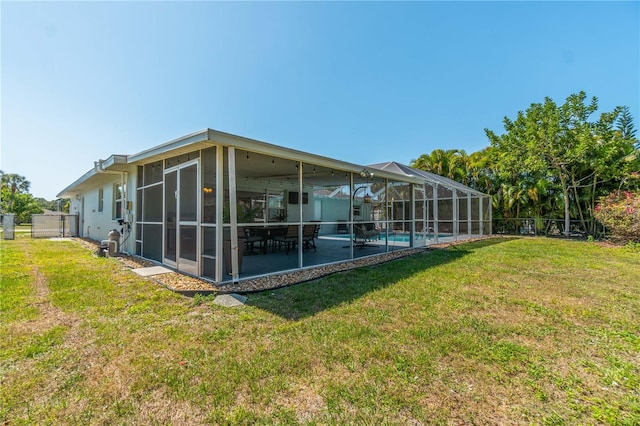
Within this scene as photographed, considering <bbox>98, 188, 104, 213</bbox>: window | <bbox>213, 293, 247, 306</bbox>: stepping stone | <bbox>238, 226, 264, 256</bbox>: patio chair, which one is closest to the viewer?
<bbox>213, 293, 247, 306</bbox>: stepping stone

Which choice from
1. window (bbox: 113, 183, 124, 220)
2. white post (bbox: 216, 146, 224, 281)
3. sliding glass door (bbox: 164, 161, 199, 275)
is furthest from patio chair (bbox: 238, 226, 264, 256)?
window (bbox: 113, 183, 124, 220)

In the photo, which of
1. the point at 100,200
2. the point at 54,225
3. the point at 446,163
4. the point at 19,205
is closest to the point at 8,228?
the point at 54,225

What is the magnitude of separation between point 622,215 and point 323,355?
1466 cm

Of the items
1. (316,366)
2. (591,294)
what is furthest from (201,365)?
(591,294)

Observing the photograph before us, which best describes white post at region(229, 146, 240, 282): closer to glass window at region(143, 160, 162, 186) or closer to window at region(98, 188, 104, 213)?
glass window at region(143, 160, 162, 186)

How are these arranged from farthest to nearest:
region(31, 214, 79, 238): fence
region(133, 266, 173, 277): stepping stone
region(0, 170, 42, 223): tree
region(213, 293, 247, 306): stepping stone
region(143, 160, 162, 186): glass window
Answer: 1. region(0, 170, 42, 223): tree
2. region(31, 214, 79, 238): fence
3. region(143, 160, 162, 186): glass window
4. region(133, 266, 173, 277): stepping stone
5. region(213, 293, 247, 306): stepping stone

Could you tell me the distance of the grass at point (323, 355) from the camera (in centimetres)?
197

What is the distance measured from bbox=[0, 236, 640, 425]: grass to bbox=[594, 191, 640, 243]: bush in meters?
8.54

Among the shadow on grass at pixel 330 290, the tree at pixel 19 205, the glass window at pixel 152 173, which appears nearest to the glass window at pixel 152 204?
the glass window at pixel 152 173

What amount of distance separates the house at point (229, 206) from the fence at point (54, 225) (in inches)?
70.0

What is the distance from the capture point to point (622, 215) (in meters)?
11.2

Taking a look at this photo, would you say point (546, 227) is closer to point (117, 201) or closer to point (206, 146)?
point (206, 146)

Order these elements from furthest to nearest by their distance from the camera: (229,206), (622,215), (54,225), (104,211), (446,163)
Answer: (446,163)
(54,225)
(104,211)
(622,215)
(229,206)

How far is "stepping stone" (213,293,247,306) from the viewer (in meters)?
4.10
